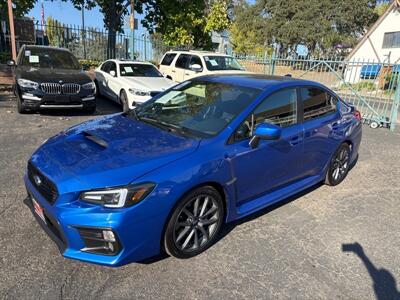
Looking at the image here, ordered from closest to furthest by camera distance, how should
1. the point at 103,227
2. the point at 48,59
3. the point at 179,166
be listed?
the point at 103,227
the point at 179,166
the point at 48,59

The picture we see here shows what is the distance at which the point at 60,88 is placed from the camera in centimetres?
809

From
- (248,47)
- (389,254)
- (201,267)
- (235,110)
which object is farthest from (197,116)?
(248,47)

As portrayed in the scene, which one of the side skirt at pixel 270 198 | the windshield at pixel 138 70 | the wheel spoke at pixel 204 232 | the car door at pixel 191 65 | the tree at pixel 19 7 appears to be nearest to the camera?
the wheel spoke at pixel 204 232

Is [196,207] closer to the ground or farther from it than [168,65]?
closer to the ground

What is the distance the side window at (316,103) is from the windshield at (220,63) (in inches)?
287

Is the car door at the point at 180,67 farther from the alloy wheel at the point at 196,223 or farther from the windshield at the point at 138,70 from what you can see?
the alloy wheel at the point at 196,223

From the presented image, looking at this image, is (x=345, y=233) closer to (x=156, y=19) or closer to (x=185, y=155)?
(x=185, y=155)

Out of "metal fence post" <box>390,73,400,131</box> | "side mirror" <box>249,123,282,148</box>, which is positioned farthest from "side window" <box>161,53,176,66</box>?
"side mirror" <box>249,123,282,148</box>

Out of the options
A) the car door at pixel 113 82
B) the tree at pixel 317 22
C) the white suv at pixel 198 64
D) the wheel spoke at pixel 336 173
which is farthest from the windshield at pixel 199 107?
the tree at pixel 317 22

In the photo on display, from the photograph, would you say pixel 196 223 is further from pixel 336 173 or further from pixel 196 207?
pixel 336 173

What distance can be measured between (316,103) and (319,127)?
0.35m

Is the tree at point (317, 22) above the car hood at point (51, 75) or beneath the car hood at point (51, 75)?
above

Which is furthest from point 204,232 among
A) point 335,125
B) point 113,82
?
point 113,82

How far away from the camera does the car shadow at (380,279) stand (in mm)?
2994
